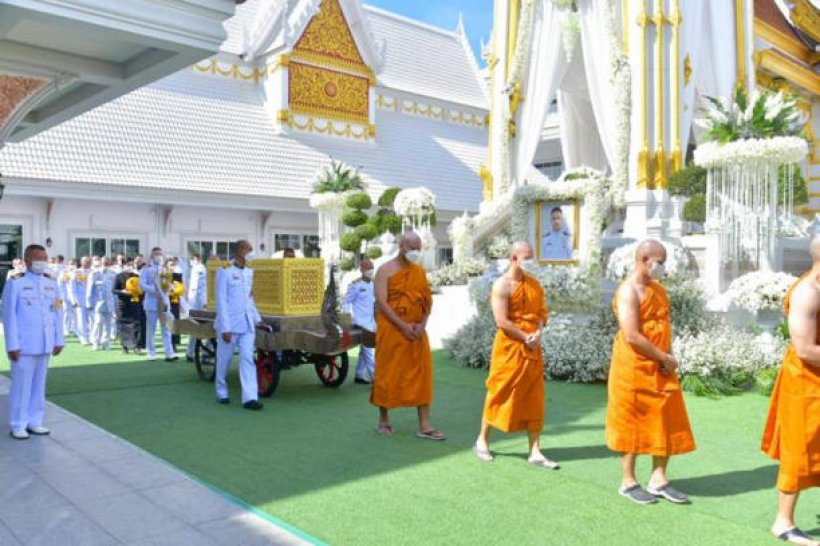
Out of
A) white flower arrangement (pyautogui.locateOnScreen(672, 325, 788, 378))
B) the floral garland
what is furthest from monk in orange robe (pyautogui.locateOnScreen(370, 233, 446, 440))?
the floral garland

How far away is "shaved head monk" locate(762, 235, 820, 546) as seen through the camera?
3.66 metres

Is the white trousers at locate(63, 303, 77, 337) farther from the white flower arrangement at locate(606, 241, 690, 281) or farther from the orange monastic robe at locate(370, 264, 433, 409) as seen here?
the orange monastic robe at locate(370, 264, 433, 409)

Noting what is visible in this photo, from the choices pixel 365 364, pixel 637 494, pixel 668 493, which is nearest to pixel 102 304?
pixel 365 364

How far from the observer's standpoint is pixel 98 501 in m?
4.47

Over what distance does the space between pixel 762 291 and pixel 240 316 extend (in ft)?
20.2

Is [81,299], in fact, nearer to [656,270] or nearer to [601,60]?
[601,60]

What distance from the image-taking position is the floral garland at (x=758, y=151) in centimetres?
1083

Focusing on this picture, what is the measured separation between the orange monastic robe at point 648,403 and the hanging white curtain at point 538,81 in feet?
44.1

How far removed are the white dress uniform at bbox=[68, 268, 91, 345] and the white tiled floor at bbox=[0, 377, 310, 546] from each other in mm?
8236

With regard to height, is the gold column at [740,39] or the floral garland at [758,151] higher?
the gold column at [740,39]

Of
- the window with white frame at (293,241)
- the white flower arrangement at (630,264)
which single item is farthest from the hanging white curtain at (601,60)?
the window with white frame at (293,241)

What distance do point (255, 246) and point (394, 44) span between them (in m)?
12.3

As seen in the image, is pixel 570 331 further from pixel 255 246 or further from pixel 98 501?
pixel 255 246

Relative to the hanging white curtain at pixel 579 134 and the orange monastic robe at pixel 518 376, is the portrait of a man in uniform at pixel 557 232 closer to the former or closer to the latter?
the orange monastic robe at pixel 518 376
